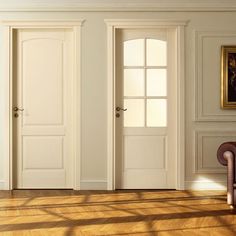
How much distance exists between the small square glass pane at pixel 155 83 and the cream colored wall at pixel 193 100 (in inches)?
12.7

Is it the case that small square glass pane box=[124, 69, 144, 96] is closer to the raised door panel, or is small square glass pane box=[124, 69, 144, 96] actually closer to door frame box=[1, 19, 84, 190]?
door frame box=[1, 19, 84, 190]

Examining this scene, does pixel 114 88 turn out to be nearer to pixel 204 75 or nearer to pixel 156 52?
pixel 156 52

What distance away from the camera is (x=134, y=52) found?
667cm

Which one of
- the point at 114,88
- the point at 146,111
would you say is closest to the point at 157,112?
the point at 146,111

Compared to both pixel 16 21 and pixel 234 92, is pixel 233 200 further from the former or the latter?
pixel 16 21

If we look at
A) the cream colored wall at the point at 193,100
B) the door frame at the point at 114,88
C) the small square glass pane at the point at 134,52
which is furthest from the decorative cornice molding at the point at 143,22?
the small square glass pane at the point at 134,52

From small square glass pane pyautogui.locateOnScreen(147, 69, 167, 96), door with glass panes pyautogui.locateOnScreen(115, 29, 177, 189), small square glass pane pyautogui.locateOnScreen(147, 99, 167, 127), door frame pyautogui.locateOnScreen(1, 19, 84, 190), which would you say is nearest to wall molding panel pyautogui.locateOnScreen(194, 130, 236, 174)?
door with glass panes pyautogui.locateOnScreen(115, 29, 177, 189)

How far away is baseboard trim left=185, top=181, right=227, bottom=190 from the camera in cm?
658

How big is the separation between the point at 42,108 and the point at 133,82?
1.21 meters

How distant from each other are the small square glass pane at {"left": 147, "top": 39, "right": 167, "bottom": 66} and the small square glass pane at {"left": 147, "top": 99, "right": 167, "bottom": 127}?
488 millimetres

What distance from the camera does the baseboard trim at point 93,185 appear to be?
6.58m

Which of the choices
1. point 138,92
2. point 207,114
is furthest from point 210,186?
point 138,92

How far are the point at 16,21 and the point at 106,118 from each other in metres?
1.66

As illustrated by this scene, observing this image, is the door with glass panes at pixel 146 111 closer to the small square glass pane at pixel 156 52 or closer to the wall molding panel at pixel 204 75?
the small square glass pane at pixel 156 52
